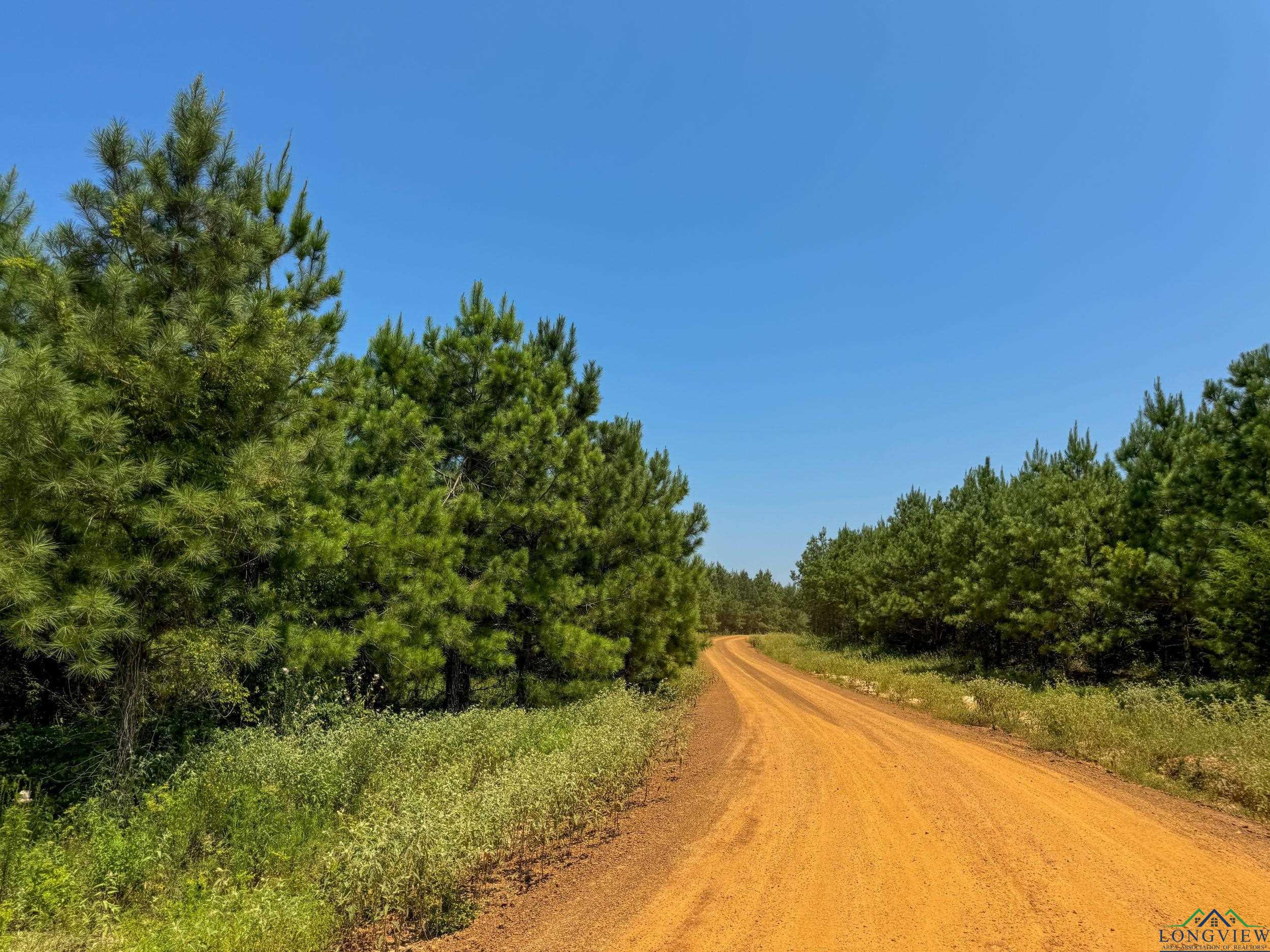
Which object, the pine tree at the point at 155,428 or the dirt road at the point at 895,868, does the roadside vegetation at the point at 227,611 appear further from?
the dirt road at the point at 895,868

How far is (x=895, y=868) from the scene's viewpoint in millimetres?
6531

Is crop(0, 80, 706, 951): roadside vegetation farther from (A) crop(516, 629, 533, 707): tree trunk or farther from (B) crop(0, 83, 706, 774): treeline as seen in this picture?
(A) crop(516, 629, 533, 707): tree trunk

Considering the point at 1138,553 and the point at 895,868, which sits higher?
the point at 1138,553

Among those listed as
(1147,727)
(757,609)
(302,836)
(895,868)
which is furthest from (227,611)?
(757,609)

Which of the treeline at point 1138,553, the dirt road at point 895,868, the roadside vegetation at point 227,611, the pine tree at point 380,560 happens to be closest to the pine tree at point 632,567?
the roadside vegetation at point 227,611

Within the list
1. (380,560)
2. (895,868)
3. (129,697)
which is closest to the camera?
A: (895,868)

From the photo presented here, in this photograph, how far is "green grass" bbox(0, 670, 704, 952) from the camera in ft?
16.9

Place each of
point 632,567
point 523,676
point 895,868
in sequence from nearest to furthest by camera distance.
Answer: point 895,868 → point 523,676 → point 632,567

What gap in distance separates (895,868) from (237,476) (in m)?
9.15

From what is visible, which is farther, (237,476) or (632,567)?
(632,567)

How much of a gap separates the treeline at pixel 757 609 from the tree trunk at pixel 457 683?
67.9m

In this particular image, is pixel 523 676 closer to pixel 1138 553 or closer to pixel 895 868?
pixel 895 868

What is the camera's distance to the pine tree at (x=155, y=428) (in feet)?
20.9

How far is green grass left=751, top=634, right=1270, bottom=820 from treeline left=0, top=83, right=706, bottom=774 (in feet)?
34.6
